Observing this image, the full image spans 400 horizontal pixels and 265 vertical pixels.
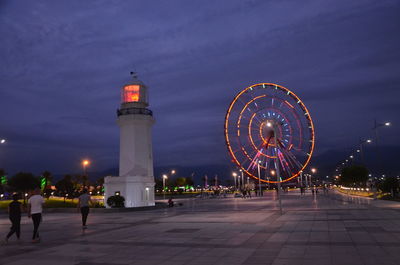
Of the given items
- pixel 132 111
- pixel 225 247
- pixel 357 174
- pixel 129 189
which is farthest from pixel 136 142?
pixel 357 174

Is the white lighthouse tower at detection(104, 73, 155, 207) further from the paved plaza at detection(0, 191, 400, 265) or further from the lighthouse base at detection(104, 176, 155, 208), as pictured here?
the paved plaza at detection(0, 191, 400, 265)

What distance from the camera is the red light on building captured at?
42125mm

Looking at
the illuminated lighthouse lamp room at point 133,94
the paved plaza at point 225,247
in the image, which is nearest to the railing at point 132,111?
the illuminated lighthouse lamp room at point 133,94

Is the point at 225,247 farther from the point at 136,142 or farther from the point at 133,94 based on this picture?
the point at 133,94

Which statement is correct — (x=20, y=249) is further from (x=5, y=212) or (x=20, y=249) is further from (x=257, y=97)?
(x=257, y=97)

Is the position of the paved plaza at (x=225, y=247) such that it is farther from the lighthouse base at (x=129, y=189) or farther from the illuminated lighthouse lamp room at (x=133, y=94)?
the illuminated lighthouse lamp room at (x=133, y=94)

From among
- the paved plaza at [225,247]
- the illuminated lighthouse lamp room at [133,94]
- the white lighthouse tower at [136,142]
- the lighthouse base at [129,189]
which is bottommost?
the paved plaza at [225,247]

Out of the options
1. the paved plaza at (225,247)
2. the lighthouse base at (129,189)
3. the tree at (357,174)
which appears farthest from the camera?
the tree at (357,174)

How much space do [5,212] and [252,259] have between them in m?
33.1

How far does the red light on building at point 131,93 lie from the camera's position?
42.1m

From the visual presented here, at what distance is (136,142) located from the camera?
40656 millimetres

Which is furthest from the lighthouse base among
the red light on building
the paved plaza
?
the paved plaza

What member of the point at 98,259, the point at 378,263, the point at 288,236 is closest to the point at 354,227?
the point at 288,236

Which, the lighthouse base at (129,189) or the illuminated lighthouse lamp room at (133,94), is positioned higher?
the illuminated lighthouse lamp room at (133,94)
